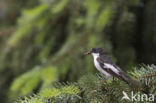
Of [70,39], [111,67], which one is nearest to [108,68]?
[111,67]

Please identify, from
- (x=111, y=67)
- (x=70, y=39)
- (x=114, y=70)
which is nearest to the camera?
(x=114, y=70)

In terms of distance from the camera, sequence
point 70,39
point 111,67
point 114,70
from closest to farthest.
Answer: point 114,70
point 111,67
point 70,39

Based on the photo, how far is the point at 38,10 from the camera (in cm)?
373

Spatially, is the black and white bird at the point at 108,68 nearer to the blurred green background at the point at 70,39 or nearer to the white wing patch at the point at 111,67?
the white wing patch at the point at 111,67

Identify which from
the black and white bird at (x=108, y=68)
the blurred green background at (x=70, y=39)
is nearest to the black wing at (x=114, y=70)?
the black and white bird at (x=108, y=68)

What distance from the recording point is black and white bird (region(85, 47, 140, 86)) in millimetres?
2093

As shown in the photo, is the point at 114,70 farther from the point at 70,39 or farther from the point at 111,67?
the point at 70,39

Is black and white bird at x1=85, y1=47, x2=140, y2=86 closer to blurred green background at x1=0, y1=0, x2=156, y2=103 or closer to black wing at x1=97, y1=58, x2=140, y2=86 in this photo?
black wing at x1=97, y1=58, x2=140, y2=86

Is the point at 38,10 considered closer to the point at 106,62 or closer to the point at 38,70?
the point at 38,70

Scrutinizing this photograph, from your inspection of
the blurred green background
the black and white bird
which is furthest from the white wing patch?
the blurred green background

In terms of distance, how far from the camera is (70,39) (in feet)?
12.1

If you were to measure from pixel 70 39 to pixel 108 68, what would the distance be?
133 centimetres

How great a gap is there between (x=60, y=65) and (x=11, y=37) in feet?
2.35

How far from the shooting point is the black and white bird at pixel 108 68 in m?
2.09
